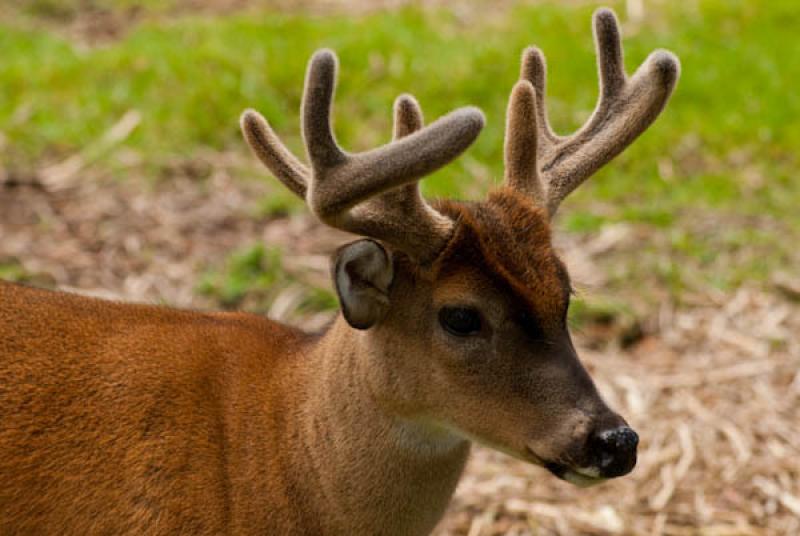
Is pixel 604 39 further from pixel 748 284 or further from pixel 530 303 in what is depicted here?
pixel 748 284

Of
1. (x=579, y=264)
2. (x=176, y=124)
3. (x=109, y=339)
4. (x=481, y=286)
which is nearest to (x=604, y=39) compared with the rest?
(x=481, y=286)

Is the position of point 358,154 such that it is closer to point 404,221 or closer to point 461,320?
point 404,221

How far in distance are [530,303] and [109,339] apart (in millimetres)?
1298

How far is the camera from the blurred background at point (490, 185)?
5.26m

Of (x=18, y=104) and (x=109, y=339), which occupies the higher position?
(x=109, y=339)

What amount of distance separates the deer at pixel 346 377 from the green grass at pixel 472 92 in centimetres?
329

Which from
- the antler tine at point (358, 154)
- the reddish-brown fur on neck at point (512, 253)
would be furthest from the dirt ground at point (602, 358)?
the antler tine at point (358, 154)

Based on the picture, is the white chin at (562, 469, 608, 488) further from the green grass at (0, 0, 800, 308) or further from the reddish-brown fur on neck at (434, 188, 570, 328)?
the green grass at (0, 0, 800, 308)

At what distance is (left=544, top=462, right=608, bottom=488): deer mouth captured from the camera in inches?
126

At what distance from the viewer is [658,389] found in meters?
5.72

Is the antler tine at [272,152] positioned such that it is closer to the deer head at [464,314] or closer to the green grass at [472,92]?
the deer head at [464,314]

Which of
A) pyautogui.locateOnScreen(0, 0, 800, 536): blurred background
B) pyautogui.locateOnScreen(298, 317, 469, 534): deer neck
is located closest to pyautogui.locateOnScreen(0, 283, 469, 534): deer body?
pyautogui.locateOnScreen(298, 317, 469, 534): deer neck

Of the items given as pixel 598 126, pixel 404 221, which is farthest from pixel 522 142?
pixel 404 221

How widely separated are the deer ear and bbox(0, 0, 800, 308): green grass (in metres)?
3.50
